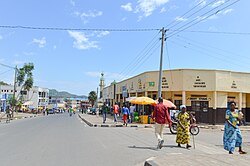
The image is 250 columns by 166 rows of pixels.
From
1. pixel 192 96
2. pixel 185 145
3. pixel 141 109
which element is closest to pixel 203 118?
pixel 192 96

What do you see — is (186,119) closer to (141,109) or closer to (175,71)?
(175,71)

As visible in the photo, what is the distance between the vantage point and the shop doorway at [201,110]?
29.4 metres

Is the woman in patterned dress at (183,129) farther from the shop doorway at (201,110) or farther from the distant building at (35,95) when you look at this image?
the distant building at (35,95)

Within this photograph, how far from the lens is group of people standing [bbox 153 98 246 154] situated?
30.9 feet

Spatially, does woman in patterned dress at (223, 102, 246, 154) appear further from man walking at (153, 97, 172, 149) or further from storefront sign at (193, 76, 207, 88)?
storefront sign at (193, 76, 207, 88)

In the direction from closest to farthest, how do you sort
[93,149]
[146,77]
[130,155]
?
[130,155] → [93,149] → [146,77]

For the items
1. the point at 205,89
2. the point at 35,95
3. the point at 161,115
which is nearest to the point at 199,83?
the point at 205,89

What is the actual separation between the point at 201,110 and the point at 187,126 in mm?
18899

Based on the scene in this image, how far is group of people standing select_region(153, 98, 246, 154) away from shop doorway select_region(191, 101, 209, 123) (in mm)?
18187

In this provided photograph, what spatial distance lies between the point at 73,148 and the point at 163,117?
11.2 feet

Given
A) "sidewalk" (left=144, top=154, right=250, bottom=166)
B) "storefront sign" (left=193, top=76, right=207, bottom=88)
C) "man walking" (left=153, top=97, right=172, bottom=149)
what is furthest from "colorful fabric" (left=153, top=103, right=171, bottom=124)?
"storefront sign" (left=193, top=76, right=207, bottom=88)

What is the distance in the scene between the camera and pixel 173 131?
61.3 feet

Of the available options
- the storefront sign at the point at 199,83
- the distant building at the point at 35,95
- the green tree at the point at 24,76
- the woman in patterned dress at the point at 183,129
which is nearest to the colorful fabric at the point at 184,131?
the woman in patterned dress at the point at 183,129

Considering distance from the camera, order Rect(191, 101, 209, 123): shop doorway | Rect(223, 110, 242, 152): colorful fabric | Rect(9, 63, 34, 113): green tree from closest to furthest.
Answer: Rect(223, 110, 242, 152): colorful fabric < Rect(191, 101, 209, 123): shop doorway < Rect(9, 63, 34, 113): green tree
